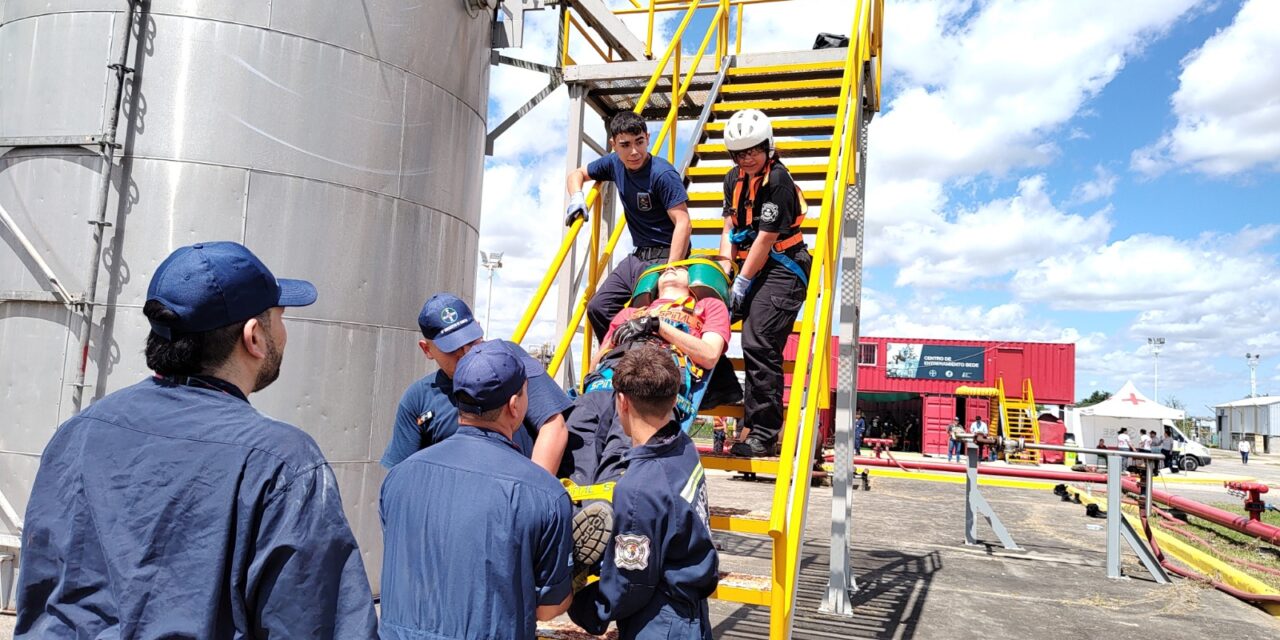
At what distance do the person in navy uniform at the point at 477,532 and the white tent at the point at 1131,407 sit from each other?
35.3m

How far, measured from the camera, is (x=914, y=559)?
384 inches

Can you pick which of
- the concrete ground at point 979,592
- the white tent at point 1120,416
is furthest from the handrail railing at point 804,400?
the white tent at point 1120,416

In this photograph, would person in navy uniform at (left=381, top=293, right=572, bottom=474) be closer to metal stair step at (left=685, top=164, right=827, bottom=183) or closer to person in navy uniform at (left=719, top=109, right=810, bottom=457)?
person in navy uniform at (left=719, top=109, right=810, bottom=457)

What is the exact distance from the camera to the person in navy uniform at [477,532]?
88.2 inches

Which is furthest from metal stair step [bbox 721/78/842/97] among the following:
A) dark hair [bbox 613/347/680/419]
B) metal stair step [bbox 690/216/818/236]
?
dark hair [bbox 613/347/680/419]

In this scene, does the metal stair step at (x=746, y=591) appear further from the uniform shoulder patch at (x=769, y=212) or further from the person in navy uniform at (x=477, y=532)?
the uniform shoulder patch at (x=769, y=212)

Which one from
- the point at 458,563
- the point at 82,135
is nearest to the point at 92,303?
the point at 82,135

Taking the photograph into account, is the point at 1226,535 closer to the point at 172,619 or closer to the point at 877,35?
the point at 877,35

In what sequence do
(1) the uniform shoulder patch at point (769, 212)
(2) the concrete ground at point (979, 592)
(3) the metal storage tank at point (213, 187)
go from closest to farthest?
(1) the uniform shoulder patch at point (769, 212), (3) the metal storage tank at point (213, 187), (2) the concrete ground at point (979, 592)

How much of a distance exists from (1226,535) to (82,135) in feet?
50.4

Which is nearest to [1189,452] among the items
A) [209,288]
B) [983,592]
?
[983,592]

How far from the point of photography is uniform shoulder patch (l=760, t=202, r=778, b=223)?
16.3 feet

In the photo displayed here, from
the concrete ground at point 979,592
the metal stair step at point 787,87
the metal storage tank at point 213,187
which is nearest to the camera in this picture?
the metal storage tank at point 213,187

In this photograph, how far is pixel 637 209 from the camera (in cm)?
550
